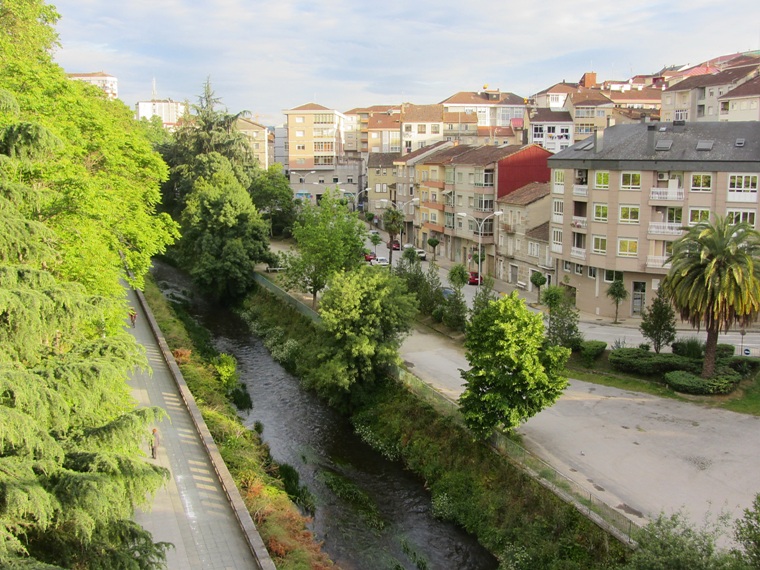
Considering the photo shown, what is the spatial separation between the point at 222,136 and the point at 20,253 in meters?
59.2

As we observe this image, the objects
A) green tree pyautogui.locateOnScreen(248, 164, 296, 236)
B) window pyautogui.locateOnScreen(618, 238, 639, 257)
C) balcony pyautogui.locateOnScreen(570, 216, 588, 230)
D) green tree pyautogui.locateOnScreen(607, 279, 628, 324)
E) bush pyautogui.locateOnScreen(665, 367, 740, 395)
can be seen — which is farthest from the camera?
green tree pyautogui.locateOnScreen(248, 164, 296, 236)

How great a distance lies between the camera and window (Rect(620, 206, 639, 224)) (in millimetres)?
42656

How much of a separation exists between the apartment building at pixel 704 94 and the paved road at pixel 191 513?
72.3 meters

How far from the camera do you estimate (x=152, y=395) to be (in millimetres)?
29984

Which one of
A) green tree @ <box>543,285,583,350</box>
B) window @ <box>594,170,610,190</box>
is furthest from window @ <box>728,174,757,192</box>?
green tree @ <box>543,285,583,350</box>

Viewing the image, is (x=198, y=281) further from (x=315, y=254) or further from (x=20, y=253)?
(x=20, y=253)

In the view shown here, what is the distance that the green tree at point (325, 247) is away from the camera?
45.4 metres

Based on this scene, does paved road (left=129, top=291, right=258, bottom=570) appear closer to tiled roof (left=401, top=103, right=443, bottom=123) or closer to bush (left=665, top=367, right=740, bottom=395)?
bush (left=665, top=367, right=740, bottom=395)

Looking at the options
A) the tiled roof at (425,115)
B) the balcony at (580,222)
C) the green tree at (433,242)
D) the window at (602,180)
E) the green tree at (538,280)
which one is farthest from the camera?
the tiled roof at (425,115)

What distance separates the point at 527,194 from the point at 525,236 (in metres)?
3.59

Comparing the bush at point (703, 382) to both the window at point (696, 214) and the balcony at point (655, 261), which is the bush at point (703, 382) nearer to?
the balcony at point (655, 261)

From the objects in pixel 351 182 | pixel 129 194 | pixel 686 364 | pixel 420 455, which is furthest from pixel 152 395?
pixel 351 182

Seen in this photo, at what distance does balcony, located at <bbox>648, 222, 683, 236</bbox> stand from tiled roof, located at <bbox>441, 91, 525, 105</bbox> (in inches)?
2904

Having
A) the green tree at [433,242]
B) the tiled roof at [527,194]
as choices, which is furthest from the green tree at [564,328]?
the green tree at [433,242]
